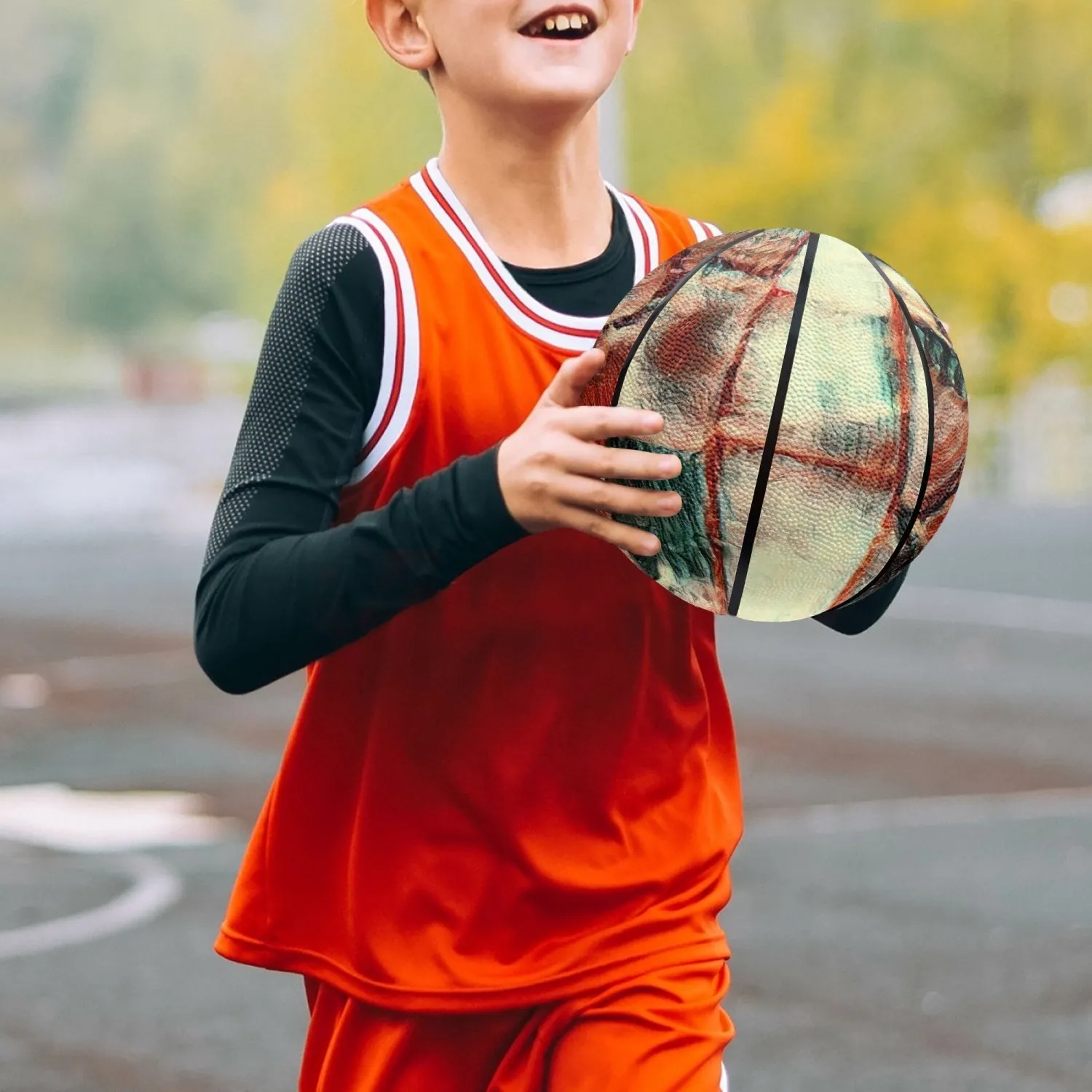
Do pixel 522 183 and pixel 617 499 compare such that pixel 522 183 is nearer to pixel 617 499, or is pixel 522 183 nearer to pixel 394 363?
pixel 394 363

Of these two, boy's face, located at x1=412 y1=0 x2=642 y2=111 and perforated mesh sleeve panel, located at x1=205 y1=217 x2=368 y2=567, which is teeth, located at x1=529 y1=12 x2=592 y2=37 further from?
perforated mesh sleeve panel, located at x1=205 y1=217 x2=368 y2=567

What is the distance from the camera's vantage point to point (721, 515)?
2646mm

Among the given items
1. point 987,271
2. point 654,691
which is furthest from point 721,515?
point 987,271

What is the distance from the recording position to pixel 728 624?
15117mm

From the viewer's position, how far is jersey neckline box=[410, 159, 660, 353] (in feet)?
9.35

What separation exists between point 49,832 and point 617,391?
698 centimetres

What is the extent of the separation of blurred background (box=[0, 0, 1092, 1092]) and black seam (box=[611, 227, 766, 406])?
11.5 feet

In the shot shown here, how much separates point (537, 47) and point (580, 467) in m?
0.69

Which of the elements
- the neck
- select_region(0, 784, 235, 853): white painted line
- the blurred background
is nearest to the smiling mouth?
the neck

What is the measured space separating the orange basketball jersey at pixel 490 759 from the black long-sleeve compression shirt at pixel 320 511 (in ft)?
0.24

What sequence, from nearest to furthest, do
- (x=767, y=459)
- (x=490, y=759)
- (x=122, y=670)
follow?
1. (x=767, y=459)
2. (x=490, y=759)
3. (x=122, y=670)

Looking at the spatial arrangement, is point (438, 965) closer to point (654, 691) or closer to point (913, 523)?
point (654, 691)

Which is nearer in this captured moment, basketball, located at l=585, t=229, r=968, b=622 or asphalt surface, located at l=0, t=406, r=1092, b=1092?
basketball, located at l=585, t=229, r=968, b=622

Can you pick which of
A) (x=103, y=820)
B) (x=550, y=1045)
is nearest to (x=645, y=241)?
(x=550, y=1045)
